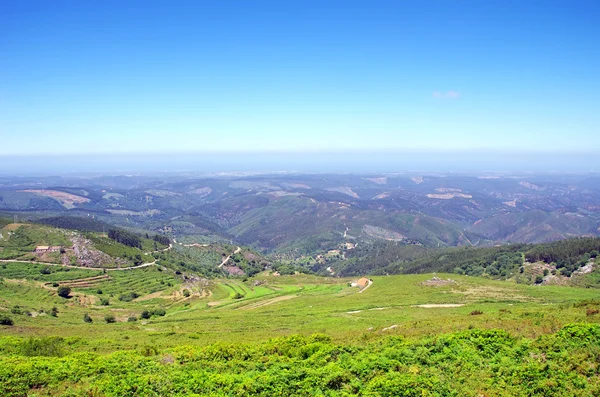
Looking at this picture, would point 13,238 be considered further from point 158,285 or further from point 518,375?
point 518,375

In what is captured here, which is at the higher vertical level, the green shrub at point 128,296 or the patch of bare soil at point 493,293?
the patch of bare soil at point 493,293

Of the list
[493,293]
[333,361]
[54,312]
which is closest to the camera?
[333,361]

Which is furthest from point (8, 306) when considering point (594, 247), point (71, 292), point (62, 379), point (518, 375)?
point (594, 247)

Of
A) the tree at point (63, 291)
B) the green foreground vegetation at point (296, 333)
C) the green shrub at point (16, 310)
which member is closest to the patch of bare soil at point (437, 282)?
the green foreground vegetation at point (296, 333)

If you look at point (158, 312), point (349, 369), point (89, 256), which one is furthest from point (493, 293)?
point (89, 256)

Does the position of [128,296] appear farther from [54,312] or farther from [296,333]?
[296,333]

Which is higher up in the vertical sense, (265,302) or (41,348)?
(41,348)

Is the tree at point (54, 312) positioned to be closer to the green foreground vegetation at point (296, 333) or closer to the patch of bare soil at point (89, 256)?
the green foreground vegetation at point (296, 333)

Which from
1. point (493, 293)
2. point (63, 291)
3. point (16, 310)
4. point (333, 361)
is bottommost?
point (63, 291)

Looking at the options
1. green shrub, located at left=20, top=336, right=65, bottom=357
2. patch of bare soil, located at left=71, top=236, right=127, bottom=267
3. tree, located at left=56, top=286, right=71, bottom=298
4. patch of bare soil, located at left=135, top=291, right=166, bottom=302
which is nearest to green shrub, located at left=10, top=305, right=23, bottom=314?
tree, located at left=56, top=286, right=71, bottom=298

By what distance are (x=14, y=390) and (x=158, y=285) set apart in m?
100

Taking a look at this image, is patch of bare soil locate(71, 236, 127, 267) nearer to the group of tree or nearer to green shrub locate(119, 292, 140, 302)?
the group of tree

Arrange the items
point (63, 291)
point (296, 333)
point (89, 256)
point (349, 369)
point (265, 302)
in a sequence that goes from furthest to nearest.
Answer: point (89, 256) → point (63, 291) → point (265, 302) → point (296, 333) → point (349, 369)

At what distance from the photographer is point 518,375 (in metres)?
20.0
